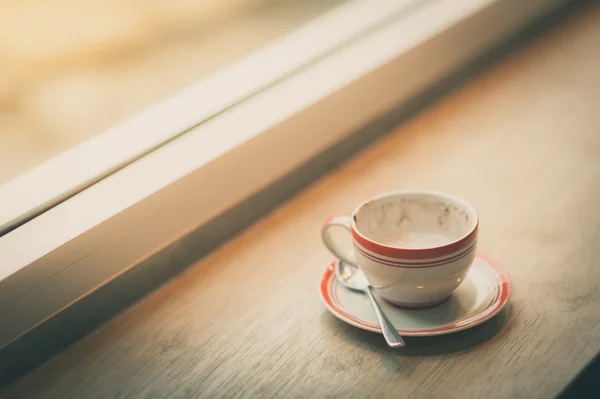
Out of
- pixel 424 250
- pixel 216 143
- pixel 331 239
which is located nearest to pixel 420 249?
pixel 424 250

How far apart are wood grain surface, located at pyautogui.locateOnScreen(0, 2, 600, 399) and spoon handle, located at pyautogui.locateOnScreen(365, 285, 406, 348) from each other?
0.8 inches

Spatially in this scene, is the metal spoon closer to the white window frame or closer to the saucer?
the saucer

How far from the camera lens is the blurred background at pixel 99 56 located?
85 centimetres

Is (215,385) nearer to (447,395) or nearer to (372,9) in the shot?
(447,395)

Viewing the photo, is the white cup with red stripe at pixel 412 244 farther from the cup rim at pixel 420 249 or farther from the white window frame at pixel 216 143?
the white window frame at pixel 216 143

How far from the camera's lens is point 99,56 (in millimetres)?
980

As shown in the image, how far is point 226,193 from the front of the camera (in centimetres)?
83

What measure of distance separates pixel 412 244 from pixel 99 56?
0.54m

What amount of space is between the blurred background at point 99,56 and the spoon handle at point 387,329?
0.42 m

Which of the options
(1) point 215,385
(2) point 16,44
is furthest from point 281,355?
(2) point 16,44

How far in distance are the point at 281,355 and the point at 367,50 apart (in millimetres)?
537

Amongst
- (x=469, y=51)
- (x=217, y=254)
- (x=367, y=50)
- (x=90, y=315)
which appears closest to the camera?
(x=90, y=315)

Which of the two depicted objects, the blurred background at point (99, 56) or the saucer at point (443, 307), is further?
the blurred background at point (99, 56)

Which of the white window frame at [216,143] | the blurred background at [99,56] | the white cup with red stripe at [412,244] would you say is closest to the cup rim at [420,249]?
the white cup with red stripe at [412,244]
